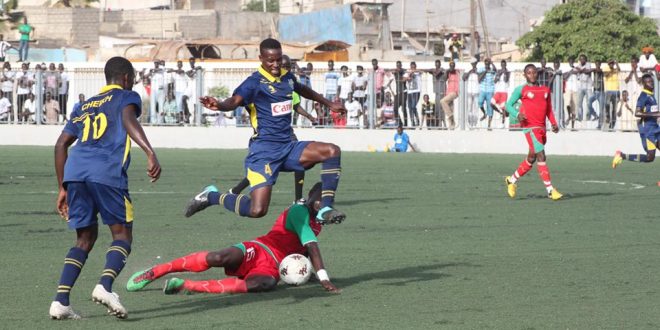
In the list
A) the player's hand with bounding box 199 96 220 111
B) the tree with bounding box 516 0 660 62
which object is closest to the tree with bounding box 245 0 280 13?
the tree with bounding box 516 0 660 62

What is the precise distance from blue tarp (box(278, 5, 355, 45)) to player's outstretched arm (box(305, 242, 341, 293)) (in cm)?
5023

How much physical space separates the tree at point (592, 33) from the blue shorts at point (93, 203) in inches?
1699

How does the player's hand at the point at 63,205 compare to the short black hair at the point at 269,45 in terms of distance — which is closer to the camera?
the player's hand at the point at 63,205

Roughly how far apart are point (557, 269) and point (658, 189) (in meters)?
9.75

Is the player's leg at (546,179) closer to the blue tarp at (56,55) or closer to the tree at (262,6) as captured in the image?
the blue tarp at (56,55)

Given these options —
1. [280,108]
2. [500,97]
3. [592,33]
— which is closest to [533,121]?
[280,108]

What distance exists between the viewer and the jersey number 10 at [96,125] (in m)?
8.48

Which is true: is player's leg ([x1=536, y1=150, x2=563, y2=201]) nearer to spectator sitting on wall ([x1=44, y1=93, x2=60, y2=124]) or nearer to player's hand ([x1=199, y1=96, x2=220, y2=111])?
player's hand ([x1=199, y1=96, x2=220, y2=111])

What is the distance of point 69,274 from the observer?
8.43m

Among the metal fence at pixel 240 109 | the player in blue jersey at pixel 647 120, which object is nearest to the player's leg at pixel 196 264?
the player in blue jersey at pixel 647 120

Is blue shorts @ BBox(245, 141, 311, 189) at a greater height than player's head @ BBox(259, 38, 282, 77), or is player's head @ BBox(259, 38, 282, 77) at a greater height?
player's head @ BBox(259, 38, 282, 77)

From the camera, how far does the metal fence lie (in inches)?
1196

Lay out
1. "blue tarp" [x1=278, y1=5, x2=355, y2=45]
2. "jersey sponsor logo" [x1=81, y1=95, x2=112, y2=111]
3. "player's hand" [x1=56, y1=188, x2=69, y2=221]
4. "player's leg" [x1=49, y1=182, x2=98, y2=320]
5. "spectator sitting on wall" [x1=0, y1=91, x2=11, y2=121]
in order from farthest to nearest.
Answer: "blue tarp" [x1=278, y1=5, x2=355, y2=45] < "spectator sitting on wall" [x1=0, y1=91, x2=11, y2=121] < "player's hand" [x1=56, y1=188, x2=69, y2=221] < "jersey sponsor logo" [x1=81, y1=95, x2=112, y2=111] < "player's leg" [x1=49, y1=182, x2=98, y2=320]

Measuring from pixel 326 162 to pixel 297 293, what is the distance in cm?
156
